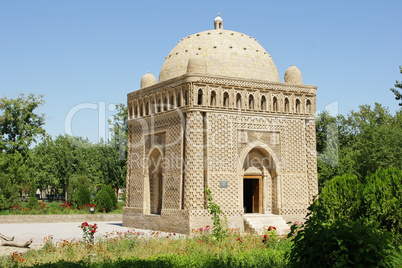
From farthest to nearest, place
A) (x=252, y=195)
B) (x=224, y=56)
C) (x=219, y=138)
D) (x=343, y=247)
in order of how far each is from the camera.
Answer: (x=252, y=195) < (x=224, y=56) < (x=219, y=138) < (x=343, y=247)

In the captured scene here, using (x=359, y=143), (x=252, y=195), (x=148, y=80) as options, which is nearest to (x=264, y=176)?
(x=252, y=195)

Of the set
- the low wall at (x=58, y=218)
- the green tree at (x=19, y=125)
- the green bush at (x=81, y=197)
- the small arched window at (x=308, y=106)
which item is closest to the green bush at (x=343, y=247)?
the small arched window at (x=308, y=106)

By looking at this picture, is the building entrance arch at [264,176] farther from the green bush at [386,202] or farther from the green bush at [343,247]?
the green bush at [343,247]

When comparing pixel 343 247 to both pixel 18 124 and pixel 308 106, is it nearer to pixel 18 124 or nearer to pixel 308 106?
pixel 308 106

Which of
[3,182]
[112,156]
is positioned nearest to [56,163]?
[112,156]

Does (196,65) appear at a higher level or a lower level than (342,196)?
higher

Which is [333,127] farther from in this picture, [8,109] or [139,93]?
[8,109]

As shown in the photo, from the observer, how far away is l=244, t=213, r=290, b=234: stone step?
58.3 ft

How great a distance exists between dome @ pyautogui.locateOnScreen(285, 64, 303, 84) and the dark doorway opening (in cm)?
469

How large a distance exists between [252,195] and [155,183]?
438 cm

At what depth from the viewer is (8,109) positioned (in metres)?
39.9

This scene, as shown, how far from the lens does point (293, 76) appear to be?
2042 cm

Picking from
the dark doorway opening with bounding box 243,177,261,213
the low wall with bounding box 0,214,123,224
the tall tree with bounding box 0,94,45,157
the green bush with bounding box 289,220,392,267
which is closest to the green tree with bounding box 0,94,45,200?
the tall tree with bounding box 0,94,45,157

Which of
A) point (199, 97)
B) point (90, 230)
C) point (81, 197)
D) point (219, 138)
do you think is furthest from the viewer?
point (81, 197)
